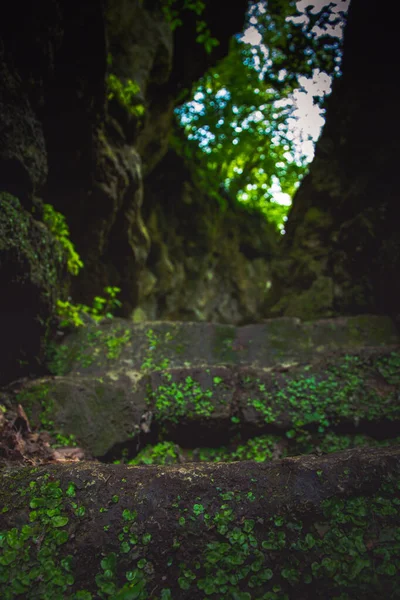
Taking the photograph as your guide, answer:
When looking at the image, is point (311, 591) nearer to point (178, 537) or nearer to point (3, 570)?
point (178, 537)

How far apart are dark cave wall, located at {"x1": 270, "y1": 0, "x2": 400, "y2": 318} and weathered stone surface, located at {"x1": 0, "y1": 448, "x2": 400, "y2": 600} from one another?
13.2ft

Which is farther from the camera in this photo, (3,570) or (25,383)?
(25,383)

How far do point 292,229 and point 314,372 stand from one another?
459 cm

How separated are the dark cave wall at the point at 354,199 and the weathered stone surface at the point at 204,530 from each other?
403cm

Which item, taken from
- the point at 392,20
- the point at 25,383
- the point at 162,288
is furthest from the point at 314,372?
the point at 162,288

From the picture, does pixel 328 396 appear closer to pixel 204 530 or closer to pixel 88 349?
pixel 204 530

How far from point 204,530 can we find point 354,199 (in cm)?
603

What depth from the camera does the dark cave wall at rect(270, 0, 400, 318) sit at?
5.41m

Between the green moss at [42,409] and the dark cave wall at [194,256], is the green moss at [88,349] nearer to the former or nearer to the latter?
the green moss at [42,409]

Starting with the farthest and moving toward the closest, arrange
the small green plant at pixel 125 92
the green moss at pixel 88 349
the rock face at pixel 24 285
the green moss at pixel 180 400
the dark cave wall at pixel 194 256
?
the dark cave wall at pixel 194 256
the small green plant at pixel 125 92
the green moss at pixel 88 349
the green moss at pixel 180 400
the rock face at pixel 24 285

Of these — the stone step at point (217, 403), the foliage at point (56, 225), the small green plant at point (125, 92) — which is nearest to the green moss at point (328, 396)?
the stone step at point (217, 403)

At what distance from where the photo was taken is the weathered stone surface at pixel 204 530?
163 cm

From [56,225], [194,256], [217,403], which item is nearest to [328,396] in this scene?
[217,403]

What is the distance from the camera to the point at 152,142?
321 inches
